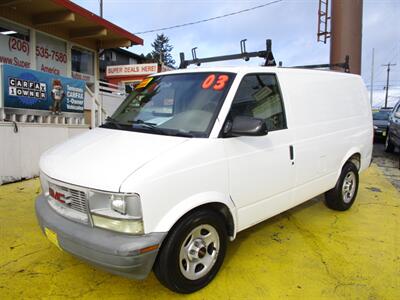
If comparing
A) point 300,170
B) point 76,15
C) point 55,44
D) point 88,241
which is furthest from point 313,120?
point 55,44

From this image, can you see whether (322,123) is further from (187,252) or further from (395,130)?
(395,130)

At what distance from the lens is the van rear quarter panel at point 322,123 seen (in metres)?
3.98

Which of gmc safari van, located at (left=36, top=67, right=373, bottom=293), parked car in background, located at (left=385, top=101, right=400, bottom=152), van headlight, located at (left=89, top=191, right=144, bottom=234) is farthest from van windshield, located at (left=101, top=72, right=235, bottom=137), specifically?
parked car in background, located at (left=385, top=101, right=400, bottom=152)

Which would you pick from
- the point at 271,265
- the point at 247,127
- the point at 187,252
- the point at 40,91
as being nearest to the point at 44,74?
the point at 40,91

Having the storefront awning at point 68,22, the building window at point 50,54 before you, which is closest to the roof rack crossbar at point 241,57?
the storefront awning at point 68,22

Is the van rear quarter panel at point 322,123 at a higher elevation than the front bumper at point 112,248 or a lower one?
higher

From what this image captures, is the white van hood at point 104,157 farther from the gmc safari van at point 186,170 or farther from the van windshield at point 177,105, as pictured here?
the van windshield at point 177,105

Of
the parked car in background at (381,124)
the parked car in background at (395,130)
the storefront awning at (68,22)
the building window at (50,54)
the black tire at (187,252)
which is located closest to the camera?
the black tire at (187,252)

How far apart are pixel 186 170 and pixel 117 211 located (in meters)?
0.61

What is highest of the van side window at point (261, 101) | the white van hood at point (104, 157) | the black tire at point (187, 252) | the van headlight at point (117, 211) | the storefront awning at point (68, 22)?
the storefront awning at point (68, 22)

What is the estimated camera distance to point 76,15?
1030cm

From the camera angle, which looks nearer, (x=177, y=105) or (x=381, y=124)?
(x=177, y=105)

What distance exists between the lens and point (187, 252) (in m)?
2.91

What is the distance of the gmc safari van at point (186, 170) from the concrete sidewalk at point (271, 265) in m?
0.41
